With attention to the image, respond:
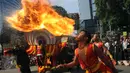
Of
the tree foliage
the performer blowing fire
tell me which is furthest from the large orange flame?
the tree foliage

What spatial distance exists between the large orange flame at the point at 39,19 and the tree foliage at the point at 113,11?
17737 mm

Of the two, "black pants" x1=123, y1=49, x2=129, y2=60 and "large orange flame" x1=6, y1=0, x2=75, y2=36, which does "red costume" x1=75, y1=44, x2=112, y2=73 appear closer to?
"large orange flame" x1=6, y1=0, x2=75, y2=36

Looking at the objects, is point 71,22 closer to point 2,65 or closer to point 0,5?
point 2,65

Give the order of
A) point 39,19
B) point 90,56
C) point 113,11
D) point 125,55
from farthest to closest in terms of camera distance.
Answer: point 113,11, point 125,55, point 39,19, point 90,56

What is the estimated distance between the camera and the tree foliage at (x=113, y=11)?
33.6m

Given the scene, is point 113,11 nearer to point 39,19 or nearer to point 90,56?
point 39,19

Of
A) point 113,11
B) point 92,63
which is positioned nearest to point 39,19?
point 92,63

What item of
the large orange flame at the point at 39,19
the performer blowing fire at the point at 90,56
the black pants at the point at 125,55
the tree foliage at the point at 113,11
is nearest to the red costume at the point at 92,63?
the performer blowing fire at the point at 90,56

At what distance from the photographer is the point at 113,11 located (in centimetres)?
3425

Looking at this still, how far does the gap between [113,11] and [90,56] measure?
92.5ft

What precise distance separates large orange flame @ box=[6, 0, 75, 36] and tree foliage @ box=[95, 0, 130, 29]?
17737 millimetres

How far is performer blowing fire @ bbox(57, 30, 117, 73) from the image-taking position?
6.29 meters

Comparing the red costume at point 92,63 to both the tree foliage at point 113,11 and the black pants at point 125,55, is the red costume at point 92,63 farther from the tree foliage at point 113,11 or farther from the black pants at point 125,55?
the tree foliage at point 113,11

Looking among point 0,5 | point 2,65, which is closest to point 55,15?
point 2,65
